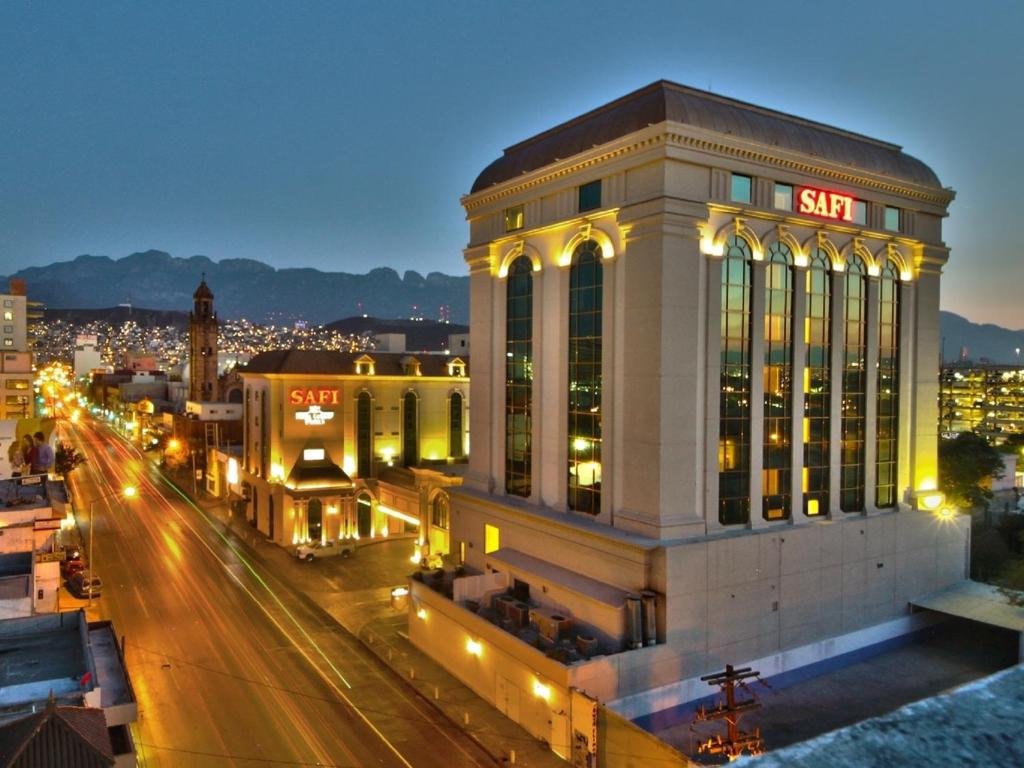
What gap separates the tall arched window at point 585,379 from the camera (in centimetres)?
3381

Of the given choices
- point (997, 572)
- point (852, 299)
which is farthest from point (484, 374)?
point (997, 572)

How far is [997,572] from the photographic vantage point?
4584 cm

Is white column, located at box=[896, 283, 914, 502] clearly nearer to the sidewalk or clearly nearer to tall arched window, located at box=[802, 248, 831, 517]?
tall arched window, located at box=[802, 248, 831, 517]

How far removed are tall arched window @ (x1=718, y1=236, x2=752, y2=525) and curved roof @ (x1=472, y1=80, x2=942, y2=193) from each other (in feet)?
18.9

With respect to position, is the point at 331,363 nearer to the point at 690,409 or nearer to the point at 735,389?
the point at 690,409

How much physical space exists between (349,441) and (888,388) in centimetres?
4199

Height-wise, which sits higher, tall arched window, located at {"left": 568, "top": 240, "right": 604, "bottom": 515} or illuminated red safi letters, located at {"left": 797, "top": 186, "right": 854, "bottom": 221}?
illuminated red safi letters, located at {"left": 797, "top": 186, "right": 854, "bottom": 221}

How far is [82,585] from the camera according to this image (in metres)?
42.7

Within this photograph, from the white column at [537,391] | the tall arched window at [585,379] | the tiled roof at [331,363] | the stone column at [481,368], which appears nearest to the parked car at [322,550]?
the tiled roof at [331,363]

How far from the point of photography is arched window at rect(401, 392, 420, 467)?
210 ft

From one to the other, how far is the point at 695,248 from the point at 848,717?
2018 centimetres

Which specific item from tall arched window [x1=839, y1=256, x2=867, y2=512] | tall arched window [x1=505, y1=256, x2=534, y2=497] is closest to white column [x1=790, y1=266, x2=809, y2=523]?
tall arched window [x1=839, y1=256, x2=867, y2=512]

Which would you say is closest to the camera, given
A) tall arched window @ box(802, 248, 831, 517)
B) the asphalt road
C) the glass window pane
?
the asphalt road

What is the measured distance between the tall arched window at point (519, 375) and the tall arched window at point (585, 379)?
3.40 meters
